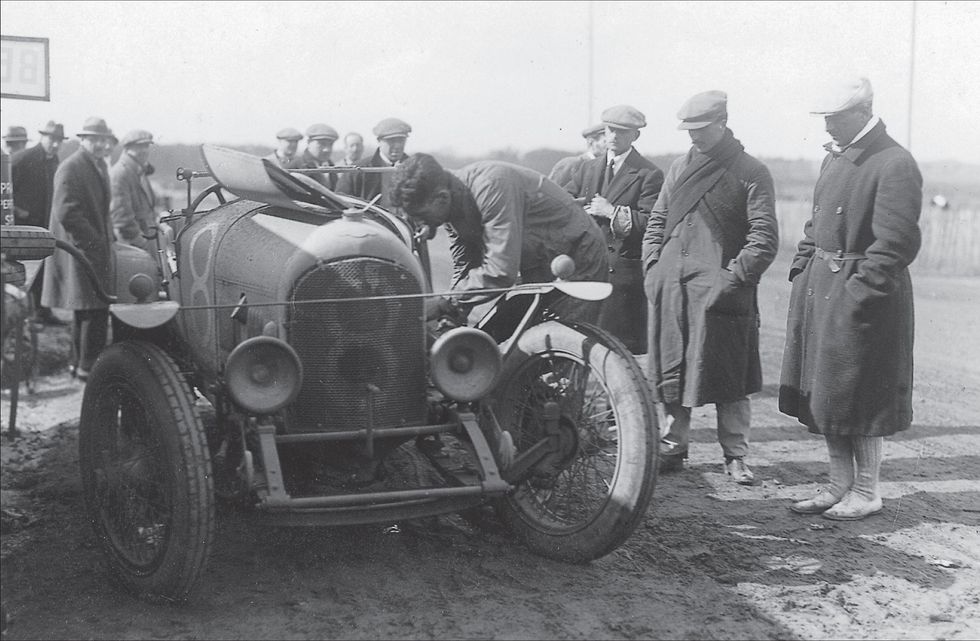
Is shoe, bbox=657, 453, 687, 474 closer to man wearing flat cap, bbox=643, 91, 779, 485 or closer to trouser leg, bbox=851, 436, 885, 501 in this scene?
man wearing flat cap, bbox=643, 91, 779, 485

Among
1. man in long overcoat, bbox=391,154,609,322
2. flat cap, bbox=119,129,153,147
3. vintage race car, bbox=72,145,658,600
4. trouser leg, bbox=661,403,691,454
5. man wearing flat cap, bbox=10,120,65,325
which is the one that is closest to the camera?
vintage race car, bbox=72,145,658,600

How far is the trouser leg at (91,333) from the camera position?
25.6ft

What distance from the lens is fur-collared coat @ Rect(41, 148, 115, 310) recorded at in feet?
25.3

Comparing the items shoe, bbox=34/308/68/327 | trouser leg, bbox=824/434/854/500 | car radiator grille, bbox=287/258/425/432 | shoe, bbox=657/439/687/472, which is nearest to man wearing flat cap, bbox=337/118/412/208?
shoe, bbox=657/439/687/472

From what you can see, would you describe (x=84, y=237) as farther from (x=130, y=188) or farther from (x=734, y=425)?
(x=734, y=425)

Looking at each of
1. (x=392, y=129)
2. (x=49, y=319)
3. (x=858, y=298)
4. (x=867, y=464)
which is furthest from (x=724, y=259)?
(x=49, y=319)

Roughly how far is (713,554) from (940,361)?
535 cm

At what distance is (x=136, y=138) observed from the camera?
888 cm

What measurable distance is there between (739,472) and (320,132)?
18.5ft

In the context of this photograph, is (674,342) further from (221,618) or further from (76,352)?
(76,352)

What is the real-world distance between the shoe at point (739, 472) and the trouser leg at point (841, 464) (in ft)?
1.73

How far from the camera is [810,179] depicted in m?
25.0

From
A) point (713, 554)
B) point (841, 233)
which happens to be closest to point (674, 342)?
point (841, 233)

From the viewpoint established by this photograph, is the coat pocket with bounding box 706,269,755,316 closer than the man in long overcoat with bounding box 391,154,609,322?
No
